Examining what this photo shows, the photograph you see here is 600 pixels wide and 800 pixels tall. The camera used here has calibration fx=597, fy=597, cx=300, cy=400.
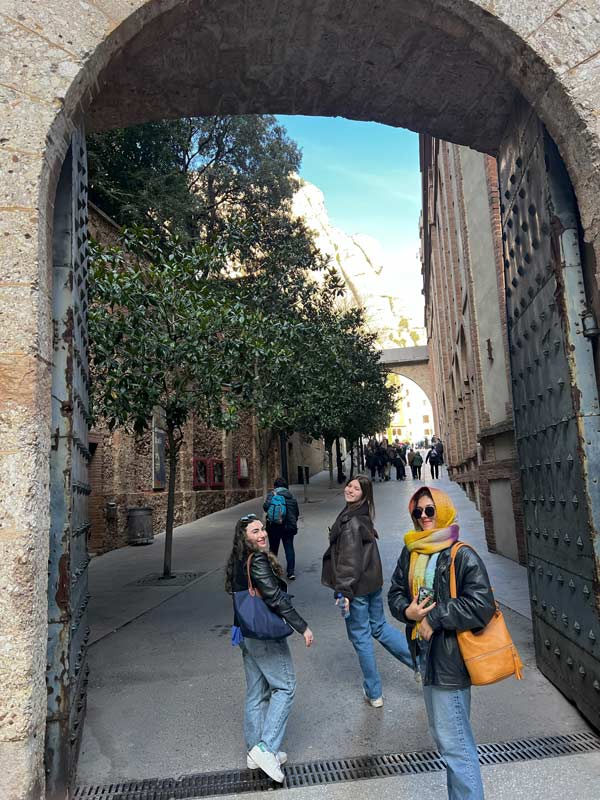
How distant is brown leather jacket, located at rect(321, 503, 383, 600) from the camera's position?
427cm

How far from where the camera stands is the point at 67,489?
3.06m

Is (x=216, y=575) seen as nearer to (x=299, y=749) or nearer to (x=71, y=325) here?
(x=299, y=749)

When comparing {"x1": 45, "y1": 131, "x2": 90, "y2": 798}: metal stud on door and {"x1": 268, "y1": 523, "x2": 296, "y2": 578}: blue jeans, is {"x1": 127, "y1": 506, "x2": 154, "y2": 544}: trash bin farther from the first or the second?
{"x1": 45, "y1": 131, "x2": 90, "y2": 798}: metal stud on door

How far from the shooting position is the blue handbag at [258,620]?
3344mm

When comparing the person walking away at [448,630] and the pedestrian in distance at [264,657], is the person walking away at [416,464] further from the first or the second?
the person walking away at [448,630]

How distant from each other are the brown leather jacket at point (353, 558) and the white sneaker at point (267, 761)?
1.19 m

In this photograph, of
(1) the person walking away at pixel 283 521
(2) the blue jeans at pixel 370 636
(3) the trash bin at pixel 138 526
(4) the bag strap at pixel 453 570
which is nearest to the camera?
(4) the bag strap at pixel 453 570

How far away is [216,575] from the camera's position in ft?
32.5

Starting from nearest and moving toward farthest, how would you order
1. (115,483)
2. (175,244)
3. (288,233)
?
(175,244)
(115,483)
(288,233)

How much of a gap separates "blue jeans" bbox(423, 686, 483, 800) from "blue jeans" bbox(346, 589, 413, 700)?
5.35 ft

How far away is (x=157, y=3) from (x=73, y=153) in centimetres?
100

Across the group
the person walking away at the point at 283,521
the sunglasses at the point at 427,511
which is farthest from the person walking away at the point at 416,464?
the sunglasses at the point at 427,511

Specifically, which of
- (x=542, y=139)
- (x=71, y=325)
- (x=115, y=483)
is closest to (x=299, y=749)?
(x=71, y=325)

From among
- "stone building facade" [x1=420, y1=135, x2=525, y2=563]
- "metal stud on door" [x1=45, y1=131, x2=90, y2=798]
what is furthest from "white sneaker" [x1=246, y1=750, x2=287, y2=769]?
"stone building facade" [x1=420, y1=135, x2=525, y2=563]
